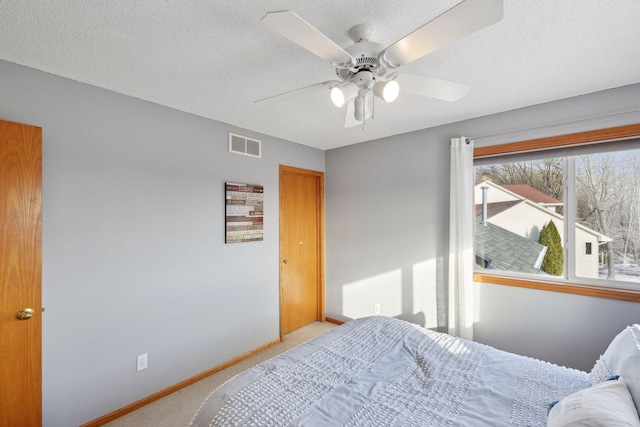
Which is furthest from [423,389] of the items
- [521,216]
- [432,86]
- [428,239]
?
[521,216]

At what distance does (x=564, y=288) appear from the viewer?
93.1 inches

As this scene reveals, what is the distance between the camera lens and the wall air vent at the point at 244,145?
9.87 feet

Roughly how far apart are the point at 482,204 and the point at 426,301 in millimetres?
1183

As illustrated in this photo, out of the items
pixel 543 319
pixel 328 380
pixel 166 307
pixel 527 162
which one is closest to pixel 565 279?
pixel 543 319

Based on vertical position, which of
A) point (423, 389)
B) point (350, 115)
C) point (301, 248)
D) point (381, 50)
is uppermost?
point (381, 50)

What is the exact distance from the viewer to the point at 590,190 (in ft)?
7.77

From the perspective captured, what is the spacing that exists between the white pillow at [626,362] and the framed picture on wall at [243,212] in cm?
280

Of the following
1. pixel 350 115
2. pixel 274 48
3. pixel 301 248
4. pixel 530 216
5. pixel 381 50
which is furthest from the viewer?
pixel 301 248

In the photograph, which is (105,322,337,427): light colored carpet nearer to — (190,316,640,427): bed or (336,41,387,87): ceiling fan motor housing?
(190,316,640,427): bed

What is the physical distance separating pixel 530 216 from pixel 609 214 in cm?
52

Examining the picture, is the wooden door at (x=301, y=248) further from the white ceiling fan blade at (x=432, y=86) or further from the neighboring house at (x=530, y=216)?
the white ceiling fan blade at (x=432, y=86)

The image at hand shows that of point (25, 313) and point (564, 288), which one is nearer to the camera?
point (25, 313)

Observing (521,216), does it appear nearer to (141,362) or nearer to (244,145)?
(244,145)

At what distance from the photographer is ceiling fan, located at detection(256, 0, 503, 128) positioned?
39.2 inches
